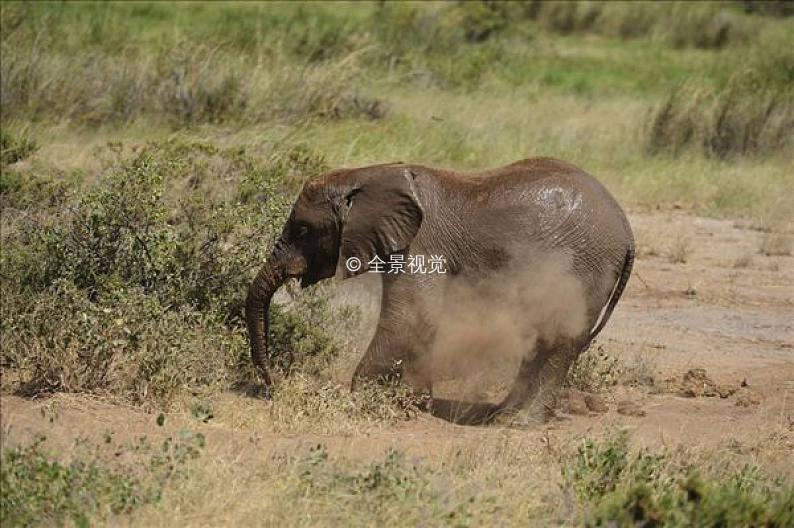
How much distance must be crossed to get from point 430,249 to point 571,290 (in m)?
0.90

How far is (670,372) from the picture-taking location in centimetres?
973

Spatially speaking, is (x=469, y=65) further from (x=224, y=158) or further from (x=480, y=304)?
(x=480, y=304)

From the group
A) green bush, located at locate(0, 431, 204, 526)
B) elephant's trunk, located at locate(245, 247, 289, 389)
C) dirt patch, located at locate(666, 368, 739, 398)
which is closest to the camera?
green bush, located at locate(0, 431, 204, 526)


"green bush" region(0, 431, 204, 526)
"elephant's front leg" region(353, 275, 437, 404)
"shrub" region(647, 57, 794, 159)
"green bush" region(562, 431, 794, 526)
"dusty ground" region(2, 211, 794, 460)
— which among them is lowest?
"shrub" region(647, 57, 794, 159)

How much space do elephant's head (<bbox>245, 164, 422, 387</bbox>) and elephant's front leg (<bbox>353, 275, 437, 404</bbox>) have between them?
230 mm

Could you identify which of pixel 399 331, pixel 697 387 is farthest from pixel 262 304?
pixel 697 387

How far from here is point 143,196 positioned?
8461 millimetres

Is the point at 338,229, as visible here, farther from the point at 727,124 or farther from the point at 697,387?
the point at 727,124

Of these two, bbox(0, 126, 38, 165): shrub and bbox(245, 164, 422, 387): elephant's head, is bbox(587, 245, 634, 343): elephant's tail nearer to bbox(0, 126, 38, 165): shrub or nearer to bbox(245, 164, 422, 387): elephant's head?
bbox(245, 164, 422, 387): elephant's head

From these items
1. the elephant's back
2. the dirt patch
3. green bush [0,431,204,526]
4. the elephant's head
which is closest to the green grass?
green bush [0,431,204,526]

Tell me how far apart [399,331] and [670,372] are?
2.53m

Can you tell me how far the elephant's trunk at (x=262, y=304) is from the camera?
822cm

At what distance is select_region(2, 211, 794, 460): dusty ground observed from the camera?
7.21m

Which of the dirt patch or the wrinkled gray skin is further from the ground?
the wrinkled gray skin
